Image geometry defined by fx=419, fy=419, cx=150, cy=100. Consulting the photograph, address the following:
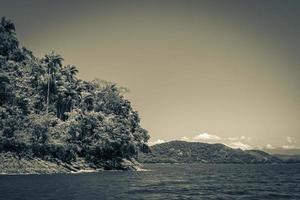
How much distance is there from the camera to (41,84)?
105m

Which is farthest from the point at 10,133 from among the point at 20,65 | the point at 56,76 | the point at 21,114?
the point at 56,76

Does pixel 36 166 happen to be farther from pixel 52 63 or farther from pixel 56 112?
pixel 52 63

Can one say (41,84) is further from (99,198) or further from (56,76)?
(99,198)

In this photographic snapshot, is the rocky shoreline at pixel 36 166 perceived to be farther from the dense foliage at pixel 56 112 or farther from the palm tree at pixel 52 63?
the palm tree at pixel 52 63

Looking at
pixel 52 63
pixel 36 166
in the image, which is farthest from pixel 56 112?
pixel 36 166

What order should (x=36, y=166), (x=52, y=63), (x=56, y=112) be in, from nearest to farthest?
(x=36, y=166), (x=52, y=63), (x=56, y=112)

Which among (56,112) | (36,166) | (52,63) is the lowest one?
(36,166)

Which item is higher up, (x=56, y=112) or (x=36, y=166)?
(x=56, y=112)

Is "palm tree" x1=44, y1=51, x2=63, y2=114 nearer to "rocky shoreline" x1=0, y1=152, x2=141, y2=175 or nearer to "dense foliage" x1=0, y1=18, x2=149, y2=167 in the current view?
"dense foliage" x1=0, y1=18, x2=149, y2=167

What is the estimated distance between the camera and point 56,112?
11025 centimetres

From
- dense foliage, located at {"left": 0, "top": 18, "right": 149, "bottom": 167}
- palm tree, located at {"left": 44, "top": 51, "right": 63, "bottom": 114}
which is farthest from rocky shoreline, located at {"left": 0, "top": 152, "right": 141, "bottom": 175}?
palm tree, located at {"left": 44, "top": 51, "right": 63, "bottom": 114}

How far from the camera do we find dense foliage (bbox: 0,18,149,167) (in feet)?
280

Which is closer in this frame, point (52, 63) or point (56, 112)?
point (52, 63)

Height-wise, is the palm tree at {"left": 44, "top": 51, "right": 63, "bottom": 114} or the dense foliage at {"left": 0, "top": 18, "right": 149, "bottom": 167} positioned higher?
the palm tree at {"left": 44, "top": 51, "right": 63, "bottom": 114}
